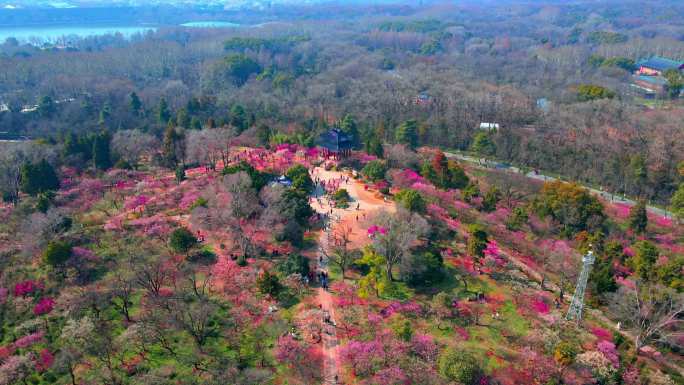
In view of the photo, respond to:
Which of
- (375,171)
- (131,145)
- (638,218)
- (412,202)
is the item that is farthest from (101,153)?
(638,218)

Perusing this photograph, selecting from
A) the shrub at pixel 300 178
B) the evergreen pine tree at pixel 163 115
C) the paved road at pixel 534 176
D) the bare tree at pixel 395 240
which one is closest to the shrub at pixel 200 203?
the shrub at pixel 300 178

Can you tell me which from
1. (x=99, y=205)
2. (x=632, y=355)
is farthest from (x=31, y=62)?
(x=632, y=355)

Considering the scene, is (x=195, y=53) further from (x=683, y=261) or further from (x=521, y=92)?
(x=683, y=261)

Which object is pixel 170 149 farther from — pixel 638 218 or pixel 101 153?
pixel 638 218

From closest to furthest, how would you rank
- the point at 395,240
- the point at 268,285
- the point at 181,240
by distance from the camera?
the point at 268,285 → the point at 395,240 → the point at 181,240

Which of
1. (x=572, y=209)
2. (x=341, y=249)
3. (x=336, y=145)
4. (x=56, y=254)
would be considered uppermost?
(x=336, y=145)

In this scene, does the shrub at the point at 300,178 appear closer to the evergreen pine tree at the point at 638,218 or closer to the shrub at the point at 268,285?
the shrub at the point at 268,285

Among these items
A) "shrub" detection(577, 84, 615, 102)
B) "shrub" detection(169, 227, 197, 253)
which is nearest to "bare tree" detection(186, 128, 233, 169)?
"shrub" detection(169, 227, 197, 253)
